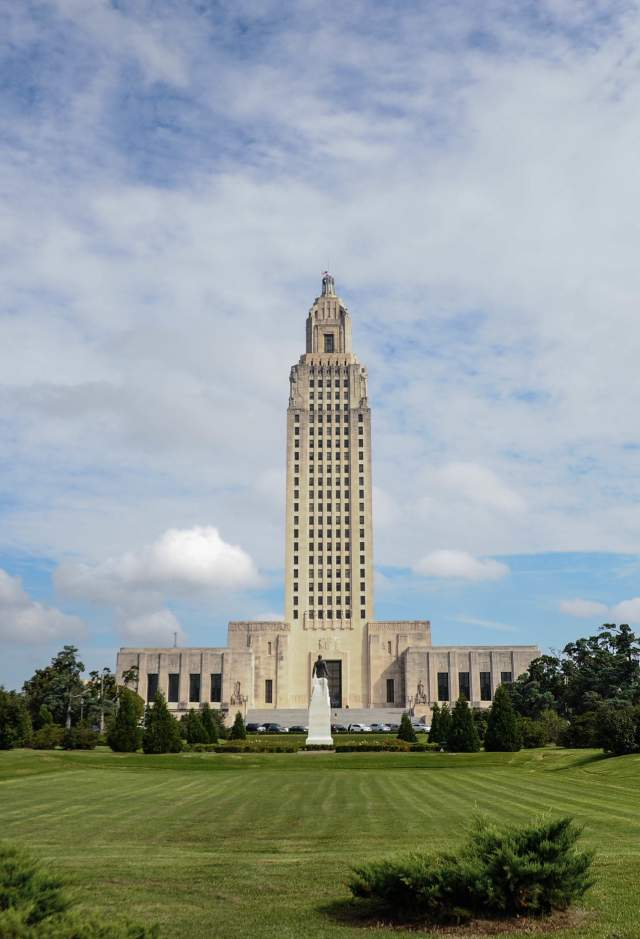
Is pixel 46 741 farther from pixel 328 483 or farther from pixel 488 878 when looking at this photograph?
pixel 328 483

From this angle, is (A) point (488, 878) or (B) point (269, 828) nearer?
(A) point (488, 878)

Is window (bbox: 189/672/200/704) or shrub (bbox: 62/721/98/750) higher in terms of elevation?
window (bbox: 189/672/200/704)

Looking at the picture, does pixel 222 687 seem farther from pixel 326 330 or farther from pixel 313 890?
pixel 313 890

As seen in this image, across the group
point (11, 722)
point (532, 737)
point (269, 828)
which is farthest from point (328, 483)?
point (269, 828)

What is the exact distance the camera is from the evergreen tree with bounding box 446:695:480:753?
5212 cm

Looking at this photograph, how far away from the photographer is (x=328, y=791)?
28.4m

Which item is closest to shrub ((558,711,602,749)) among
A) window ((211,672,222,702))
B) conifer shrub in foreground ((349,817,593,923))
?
conifer shrub in foreground ((349,817,593,923))

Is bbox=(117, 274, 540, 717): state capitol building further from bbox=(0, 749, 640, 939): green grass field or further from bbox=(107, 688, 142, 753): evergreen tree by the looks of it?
bbox=(0, 749, 640, 939): green grass field

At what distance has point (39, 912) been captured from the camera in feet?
25.4

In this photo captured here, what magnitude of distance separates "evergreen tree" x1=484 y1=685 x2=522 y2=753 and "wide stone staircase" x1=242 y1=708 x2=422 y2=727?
46020mm

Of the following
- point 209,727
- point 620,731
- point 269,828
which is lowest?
point 209,727

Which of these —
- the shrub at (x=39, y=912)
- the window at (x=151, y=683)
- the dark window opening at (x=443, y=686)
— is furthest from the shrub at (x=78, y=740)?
the dark window opening at (x=443, y=686)

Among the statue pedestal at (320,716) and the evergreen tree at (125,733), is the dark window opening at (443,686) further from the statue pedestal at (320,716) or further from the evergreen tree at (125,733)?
the evergreen tree at (125,733)

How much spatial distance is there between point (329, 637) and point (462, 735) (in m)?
62.0
